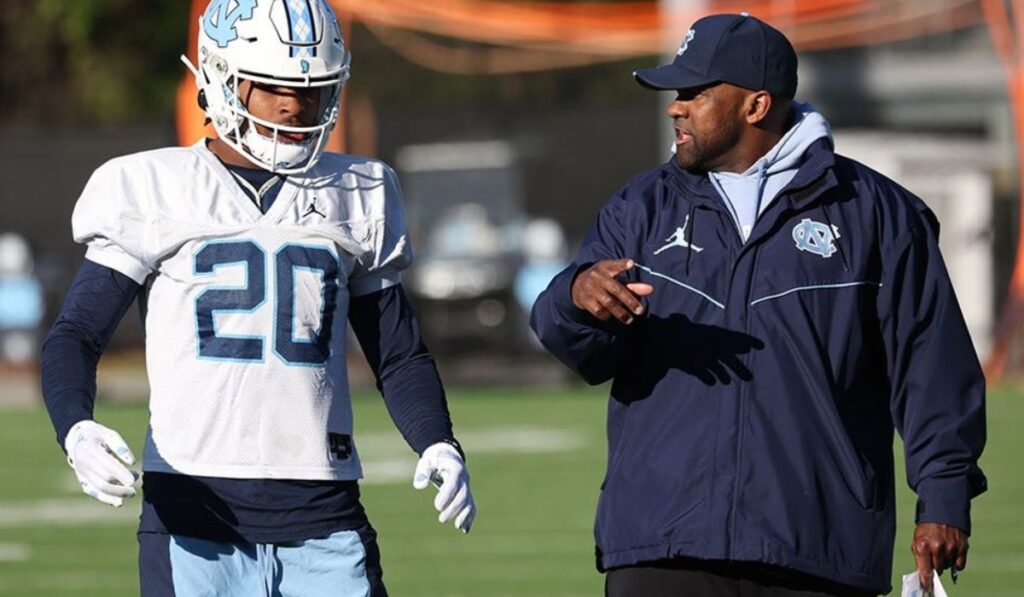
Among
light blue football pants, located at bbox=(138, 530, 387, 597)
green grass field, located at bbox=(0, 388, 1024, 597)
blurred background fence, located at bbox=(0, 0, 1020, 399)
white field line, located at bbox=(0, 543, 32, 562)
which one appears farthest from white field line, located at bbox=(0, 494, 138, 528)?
blurred background fence, located at bbox=(0, 0, 1020, 399)

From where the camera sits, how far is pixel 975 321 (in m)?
19.5

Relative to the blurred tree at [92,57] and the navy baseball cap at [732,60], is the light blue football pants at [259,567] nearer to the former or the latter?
the navy baseball cap at [732,60]

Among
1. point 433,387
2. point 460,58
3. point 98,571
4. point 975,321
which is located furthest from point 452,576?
point 460,58

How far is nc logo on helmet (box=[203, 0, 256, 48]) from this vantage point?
409cm

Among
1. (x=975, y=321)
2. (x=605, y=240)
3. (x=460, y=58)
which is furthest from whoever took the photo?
(x=460, y=58)

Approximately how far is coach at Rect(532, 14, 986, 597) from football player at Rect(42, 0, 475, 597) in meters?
0.35

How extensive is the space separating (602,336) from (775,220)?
15.8 inches

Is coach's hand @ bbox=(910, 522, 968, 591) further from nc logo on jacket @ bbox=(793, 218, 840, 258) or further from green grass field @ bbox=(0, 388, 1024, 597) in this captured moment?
green grass field @ bbox=(0, 388, 1024, 597)

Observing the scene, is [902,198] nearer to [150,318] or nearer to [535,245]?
[150,318]

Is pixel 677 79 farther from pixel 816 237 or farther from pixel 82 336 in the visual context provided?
pixel 82 336

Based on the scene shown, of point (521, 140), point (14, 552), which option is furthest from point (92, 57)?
point (14, 552)

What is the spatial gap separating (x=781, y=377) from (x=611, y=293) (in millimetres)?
409

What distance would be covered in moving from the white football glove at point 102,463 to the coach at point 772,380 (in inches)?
33.8

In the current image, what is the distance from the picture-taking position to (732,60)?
13.9 ft
